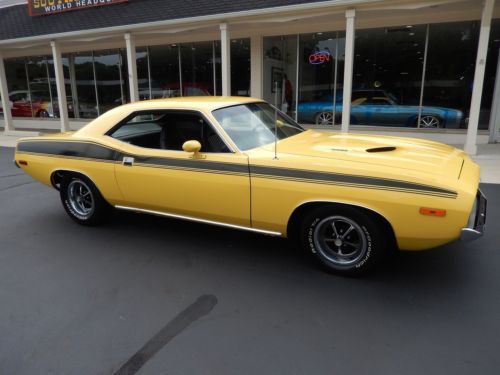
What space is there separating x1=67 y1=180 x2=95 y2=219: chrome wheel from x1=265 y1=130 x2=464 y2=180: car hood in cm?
251

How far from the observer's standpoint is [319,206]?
3.34m

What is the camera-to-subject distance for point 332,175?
3195 mm

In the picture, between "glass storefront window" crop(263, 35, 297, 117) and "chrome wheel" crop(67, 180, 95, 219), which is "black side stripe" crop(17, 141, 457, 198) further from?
"glass storefront window" crop(263, 35, 297, 117)

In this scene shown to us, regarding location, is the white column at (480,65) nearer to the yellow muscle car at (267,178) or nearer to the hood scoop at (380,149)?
the yellow muscle car at (267,178)

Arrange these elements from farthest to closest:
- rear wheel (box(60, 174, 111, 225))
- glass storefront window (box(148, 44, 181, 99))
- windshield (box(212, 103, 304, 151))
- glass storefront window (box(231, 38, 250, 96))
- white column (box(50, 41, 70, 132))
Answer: glass storefront window (box(148, 44, 181, 99))
white column (box(50, 41, 70, 132))
glass storefront window (box(231, 38, 250, 96))
rear wheel (box(60, 174, 111, 225))
windshield (box(212, 103, 304, 151))

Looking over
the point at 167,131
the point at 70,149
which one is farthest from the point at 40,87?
the point at 167,131

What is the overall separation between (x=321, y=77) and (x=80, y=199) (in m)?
9.61

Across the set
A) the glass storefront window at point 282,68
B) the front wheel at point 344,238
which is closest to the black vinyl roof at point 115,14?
the glass storefront window at point 282,68

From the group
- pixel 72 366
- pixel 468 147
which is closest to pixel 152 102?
pixel 72 366

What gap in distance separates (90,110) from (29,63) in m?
4.21

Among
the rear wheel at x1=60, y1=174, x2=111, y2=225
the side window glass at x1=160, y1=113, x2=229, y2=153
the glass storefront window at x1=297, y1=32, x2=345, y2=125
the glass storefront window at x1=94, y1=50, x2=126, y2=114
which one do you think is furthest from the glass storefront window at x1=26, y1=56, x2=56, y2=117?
the side window glass at x1=160, y1=113, x2=229, y2=153

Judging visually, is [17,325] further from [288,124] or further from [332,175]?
[288,124]

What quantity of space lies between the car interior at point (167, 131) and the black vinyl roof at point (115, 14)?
6.38 metres

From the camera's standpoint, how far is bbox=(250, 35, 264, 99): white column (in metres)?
12.7
